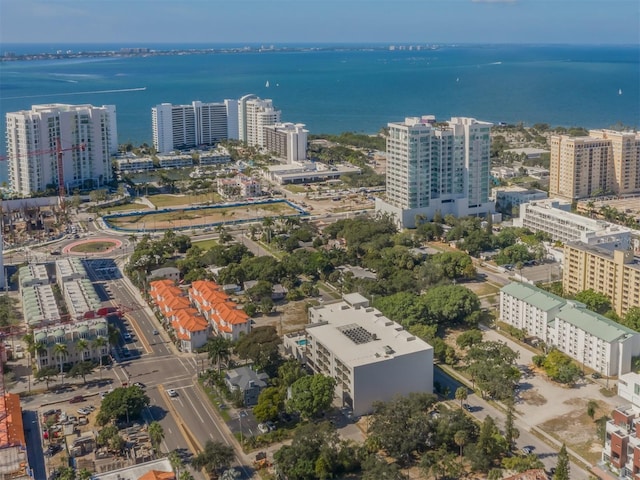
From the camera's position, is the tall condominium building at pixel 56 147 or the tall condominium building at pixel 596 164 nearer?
the tall condominium building at pixel 596 164

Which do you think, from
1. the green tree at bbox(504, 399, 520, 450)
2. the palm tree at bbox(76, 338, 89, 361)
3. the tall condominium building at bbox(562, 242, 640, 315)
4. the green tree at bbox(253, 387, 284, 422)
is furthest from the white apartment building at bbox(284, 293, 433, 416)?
the tall condominium building at bbox(562, 242, 640, 315)

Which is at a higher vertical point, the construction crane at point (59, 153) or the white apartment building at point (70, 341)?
the construction crane at point (59, 153)

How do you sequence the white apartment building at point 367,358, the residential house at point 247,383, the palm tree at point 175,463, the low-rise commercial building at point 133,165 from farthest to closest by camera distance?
the low-rise commercial building at point 133,165
the residential house at point 247,383
the white apartment building at point 367,358
the palm tree at point 175,463

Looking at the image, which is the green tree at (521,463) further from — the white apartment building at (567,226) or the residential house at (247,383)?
the white apartment building at (567,226)

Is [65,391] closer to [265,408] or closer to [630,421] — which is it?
[265,408]

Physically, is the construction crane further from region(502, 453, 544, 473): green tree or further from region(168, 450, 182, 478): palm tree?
region(502, 453, 544, 473): green tree

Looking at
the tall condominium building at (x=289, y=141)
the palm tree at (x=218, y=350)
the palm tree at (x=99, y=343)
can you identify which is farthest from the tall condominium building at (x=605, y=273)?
the tall condominium building at (x=289, y=141)
